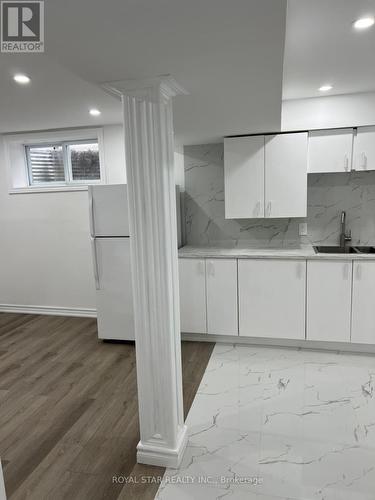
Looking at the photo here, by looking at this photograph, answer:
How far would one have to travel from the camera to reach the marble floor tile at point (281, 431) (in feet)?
6.11

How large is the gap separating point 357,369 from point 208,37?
113 inches

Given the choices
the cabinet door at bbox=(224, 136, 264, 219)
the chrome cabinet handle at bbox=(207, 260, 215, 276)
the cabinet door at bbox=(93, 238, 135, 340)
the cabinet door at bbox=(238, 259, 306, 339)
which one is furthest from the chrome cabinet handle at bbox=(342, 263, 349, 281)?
the cabinet door at bbox=(93, 238, 135, 340)

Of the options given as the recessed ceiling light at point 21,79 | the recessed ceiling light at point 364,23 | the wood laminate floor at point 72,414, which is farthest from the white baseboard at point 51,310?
the recessed ceiling light at point 364,23

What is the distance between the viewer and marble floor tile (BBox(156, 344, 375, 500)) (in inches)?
73.3

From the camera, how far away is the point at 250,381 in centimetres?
292

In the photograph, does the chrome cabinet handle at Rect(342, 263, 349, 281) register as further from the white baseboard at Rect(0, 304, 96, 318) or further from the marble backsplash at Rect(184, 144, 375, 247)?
the white baseboard at Rect(0, 304, 96, 318)

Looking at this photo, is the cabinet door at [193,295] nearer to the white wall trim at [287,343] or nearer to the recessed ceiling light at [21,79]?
the white wall trim at [287,343]

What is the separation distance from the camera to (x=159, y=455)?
2.03 meters

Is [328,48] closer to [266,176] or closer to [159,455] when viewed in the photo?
[266,176]

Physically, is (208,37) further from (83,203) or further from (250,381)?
(83,203)

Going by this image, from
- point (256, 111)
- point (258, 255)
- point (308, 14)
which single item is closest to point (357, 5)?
point (308, 14)

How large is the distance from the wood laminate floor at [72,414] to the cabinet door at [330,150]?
2127 mm

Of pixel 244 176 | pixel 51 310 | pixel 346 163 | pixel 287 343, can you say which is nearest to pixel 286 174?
pixel 244 176

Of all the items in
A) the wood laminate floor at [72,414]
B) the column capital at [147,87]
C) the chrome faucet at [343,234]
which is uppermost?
the column capital at [147,87]
